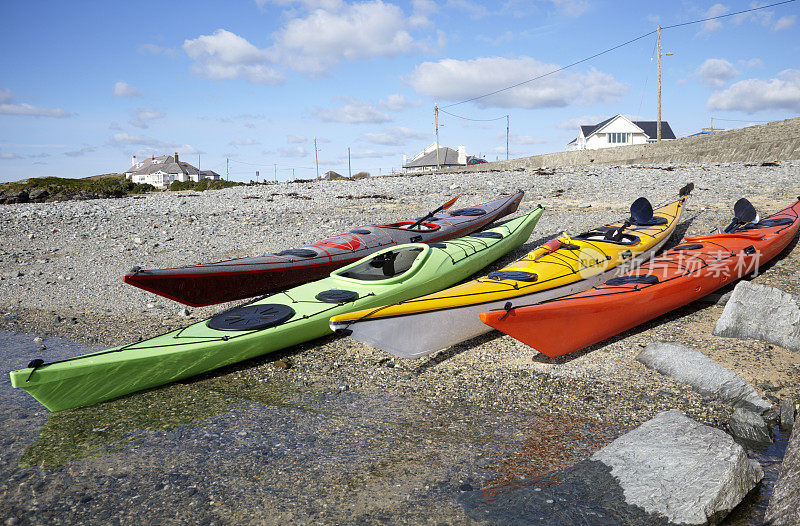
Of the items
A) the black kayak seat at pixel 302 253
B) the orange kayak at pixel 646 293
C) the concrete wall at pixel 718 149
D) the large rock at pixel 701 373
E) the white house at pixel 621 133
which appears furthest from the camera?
the white house at pixel 621 133

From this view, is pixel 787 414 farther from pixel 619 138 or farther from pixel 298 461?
pixel 619 138

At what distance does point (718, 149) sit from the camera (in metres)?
18.6

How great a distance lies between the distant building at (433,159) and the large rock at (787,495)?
180ft

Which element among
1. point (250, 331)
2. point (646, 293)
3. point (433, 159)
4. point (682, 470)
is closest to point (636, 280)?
point (646, 293)

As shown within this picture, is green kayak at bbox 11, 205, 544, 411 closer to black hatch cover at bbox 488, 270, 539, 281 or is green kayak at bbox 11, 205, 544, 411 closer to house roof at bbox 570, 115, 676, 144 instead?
black hatch cover at bbox 488, 270, 539, 281

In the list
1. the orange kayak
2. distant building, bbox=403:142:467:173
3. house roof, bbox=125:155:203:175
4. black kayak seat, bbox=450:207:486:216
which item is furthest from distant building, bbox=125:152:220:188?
the orange kayak

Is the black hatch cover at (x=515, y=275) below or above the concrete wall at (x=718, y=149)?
below

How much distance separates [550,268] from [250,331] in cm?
369

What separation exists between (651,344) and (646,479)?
2.35 m

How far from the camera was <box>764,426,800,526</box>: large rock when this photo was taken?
2615 millimetres

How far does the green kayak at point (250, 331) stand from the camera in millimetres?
4500

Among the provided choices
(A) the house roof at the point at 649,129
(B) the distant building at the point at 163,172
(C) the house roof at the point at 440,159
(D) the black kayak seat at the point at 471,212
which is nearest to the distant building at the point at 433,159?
(C) the house roof at the point at 440,159

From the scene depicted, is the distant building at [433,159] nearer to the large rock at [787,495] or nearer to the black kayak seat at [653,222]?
the black kayak seat at [653,222]

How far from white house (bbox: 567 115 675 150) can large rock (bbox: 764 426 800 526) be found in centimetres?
4380
